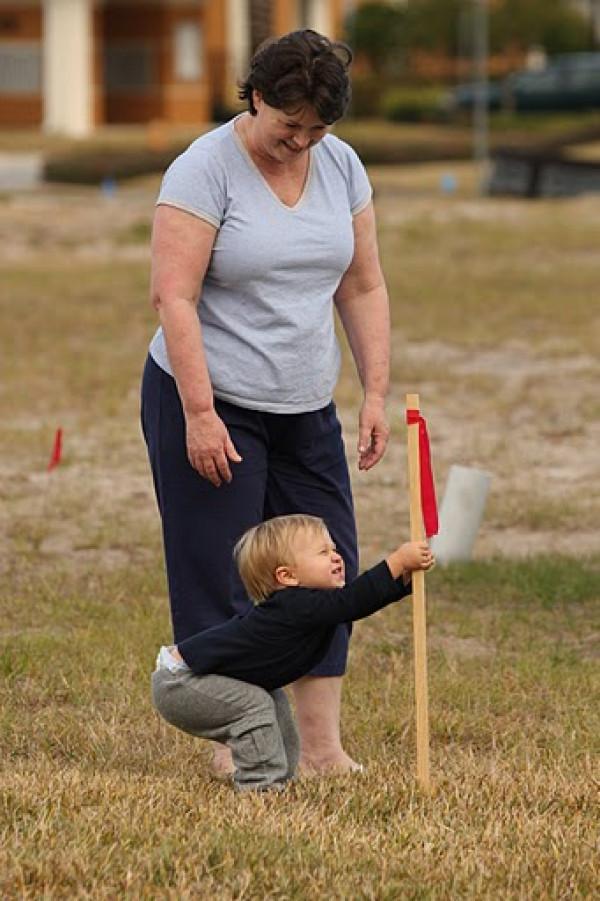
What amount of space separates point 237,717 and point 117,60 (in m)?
51.1

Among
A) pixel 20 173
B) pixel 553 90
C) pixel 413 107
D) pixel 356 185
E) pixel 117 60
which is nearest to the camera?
pixel 356 185

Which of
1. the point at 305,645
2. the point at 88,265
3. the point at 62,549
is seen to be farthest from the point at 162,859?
the point at 88,265

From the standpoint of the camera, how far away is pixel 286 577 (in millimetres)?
5254

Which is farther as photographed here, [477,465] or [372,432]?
[477,465]

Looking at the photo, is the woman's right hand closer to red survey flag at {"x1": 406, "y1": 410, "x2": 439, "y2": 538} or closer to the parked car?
red survey flag at {"x1": 406, "y1": 410, "x2": 439, "y2": 538}

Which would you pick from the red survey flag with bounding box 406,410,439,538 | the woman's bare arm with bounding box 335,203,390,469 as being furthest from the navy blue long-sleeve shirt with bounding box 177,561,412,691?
the woman's bare arm with bounding box 335,203,390,469

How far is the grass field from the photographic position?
14.8ft

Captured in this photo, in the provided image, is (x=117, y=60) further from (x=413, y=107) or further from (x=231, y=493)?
(x=231, y=493)

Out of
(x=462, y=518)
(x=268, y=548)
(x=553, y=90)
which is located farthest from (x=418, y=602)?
(x=553, y=90)

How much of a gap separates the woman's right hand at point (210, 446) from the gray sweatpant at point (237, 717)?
51cm

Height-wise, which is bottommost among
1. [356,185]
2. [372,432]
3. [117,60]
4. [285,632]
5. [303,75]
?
[117,60]

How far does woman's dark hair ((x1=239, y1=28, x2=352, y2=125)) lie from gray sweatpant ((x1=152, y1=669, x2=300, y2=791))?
4.65 feet

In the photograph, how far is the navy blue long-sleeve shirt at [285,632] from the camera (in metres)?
5.12

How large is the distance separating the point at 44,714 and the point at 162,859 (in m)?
1.93
